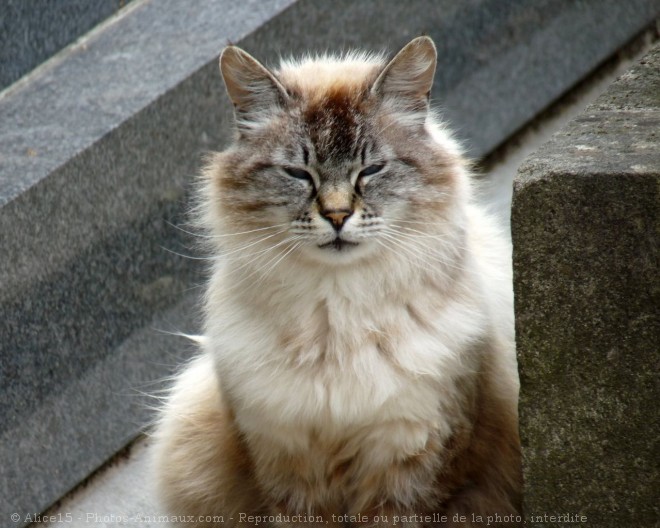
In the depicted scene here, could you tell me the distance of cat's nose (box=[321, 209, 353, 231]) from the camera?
263 centimetres

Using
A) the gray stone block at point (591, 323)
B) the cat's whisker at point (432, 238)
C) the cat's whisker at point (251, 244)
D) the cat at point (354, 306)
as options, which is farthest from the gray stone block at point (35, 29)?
the gray stone block at point (591, 323)

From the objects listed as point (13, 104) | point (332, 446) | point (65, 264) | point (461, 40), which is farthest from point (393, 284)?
point (461, 40)

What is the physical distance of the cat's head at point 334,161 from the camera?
2.69 meters

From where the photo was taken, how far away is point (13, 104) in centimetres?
398

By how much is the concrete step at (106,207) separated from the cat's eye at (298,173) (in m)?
1.14

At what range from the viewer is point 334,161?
8.81 feet

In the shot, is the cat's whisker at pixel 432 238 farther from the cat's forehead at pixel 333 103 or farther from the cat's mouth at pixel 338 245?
the cat's forehead at pixel 333 103

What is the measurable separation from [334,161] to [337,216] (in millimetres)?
155

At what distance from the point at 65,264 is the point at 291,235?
1211mm

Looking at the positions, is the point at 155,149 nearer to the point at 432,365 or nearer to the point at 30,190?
the point at 30,190

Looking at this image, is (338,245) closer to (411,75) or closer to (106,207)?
(411,75)

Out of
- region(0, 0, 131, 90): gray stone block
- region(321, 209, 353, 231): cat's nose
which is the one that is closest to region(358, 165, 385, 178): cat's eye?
region(321, 209, 353, 231): cat's nose

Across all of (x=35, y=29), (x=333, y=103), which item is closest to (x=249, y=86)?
(x=333, y=103)

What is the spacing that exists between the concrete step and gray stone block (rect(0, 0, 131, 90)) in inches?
2.4
